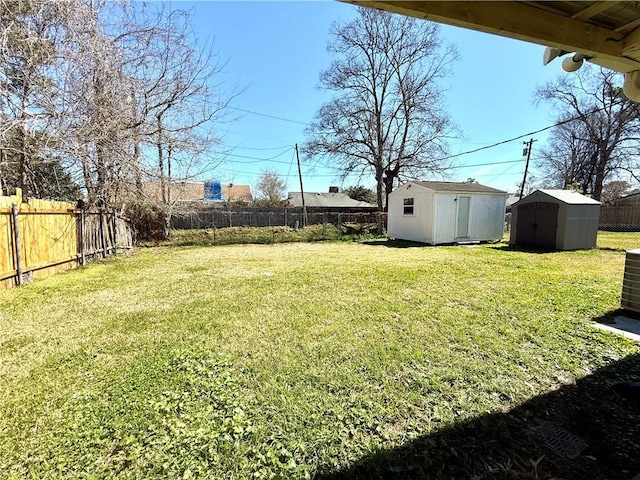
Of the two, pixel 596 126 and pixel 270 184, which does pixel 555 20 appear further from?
pixel 596 126

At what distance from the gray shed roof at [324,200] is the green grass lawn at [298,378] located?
842 inches

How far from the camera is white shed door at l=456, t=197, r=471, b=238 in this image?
11203 mm

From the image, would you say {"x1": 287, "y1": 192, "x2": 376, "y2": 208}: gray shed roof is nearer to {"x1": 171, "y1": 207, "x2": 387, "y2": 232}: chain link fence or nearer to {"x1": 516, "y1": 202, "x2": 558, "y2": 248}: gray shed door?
{"x1": 171, "y1": 207, "x2": 387, "y2": 232}: chain link fence

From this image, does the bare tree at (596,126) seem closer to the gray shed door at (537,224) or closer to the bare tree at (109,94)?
the gray shed door at (537,224)

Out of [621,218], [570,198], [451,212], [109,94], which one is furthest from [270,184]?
[621,218]

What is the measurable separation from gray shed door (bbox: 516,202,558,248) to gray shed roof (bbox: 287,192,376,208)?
17.1 m

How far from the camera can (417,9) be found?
59.9 inches

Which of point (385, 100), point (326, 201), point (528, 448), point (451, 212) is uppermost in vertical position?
point (385, 100)

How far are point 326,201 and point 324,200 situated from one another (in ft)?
0.69

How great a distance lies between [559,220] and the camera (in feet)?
28.5

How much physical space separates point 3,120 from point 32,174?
3.41m

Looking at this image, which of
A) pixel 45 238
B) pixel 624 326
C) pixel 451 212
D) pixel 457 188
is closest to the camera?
pixel 624 326

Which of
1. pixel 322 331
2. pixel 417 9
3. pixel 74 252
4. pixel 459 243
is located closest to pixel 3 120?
pixel 74 252

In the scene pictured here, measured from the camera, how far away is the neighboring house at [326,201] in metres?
25.9
